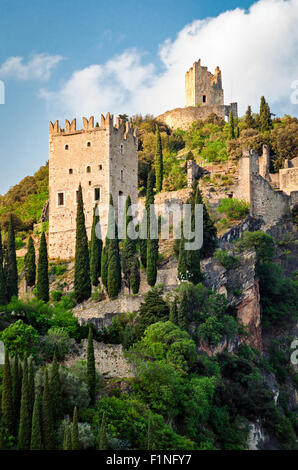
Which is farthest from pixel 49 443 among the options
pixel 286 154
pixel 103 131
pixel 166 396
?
pixel 286 154

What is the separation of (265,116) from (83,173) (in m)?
21.8

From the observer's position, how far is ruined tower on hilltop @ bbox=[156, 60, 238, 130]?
72.4m

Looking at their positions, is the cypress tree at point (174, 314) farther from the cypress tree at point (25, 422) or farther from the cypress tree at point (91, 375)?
the cypress tree at point (25, 422)

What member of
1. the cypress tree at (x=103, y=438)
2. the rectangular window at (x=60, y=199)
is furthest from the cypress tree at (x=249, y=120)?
the cypress tree at (x=103, y=438)

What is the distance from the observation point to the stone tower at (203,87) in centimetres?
7506

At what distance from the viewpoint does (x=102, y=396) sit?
28734 millimetres

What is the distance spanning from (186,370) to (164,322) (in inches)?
116

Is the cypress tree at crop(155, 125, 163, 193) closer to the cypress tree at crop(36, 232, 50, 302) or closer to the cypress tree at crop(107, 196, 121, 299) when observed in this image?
the cypress tree at crop(107, 196, 121, 299)

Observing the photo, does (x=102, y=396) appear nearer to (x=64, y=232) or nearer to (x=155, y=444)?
(x=155, y=444)

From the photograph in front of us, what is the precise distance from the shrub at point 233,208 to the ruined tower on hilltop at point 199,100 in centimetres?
2477

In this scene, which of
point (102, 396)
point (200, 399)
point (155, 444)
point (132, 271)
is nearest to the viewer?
point (155, 444)

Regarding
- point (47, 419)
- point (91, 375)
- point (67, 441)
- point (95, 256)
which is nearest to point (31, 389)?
point (47, 419)

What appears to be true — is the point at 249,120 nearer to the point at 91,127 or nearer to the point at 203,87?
the point at 203,87

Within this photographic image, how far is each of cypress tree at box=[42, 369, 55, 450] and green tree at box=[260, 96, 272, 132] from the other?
4391 cm
